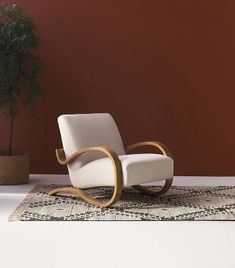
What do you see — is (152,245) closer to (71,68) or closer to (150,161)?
(150,161)

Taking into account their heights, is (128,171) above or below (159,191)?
above

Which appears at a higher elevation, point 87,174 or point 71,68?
point 71,68

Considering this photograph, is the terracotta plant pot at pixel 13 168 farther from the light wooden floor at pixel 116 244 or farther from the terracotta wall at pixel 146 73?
the light wooden floor at pixel 116 244

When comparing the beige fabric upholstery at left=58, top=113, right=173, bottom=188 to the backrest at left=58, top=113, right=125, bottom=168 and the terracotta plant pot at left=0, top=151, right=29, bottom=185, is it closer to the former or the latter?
the backrest at left=58, top=113, right=125, bottom=168

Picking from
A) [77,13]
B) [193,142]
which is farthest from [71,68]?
→ [193,142]

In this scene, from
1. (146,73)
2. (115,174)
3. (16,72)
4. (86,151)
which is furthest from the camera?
(146,73)

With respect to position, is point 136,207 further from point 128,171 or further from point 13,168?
point 13,168

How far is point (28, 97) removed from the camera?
514 centimetres

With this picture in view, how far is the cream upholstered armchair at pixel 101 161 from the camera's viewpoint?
13.0 ft

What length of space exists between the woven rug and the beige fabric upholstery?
0.21 metres

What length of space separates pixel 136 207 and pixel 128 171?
0.34 m

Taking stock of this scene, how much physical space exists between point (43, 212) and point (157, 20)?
2672 millimetres

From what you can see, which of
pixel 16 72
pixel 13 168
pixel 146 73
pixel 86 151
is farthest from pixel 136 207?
pixel 146 73

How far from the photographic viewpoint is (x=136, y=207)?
4.11 meters
